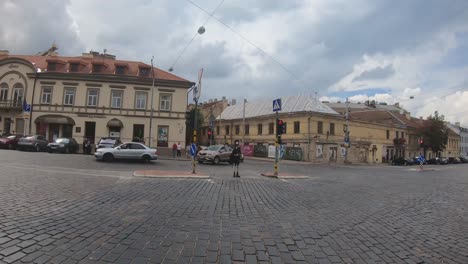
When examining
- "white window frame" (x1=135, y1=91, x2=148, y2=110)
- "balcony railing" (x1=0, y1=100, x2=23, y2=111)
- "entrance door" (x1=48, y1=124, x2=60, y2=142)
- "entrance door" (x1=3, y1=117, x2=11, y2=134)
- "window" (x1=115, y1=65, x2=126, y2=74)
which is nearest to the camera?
"balcony railing" (x1=0, y1=100, x2=23, y2=111)

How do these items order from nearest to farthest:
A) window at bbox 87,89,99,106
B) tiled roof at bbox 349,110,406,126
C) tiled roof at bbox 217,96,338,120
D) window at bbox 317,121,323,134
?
1. window at bbox 87,89,99,106
2. window at bbox 317,121,323,134
3. tiled roof at bbox 217,96,338,120
4. tiled roof at bbox 349,110,406,126

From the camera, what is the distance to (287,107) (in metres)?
45.2

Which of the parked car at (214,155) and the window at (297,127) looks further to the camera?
the window at (297,127)

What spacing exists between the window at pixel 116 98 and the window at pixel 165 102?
475 cm

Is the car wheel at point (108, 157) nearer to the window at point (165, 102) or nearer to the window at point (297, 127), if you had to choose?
the window at point (165, 102)

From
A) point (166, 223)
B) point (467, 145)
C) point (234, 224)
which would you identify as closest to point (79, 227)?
point (166, 223)

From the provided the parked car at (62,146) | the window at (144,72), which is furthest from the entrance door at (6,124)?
the window at (144,72)

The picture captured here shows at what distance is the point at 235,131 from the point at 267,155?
36.7 feet

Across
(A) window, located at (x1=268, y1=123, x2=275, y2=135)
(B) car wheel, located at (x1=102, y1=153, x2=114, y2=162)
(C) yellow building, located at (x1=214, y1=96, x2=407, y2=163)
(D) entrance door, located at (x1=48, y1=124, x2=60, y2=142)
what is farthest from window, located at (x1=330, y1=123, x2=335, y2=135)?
(D) entrance door, located at (x1=48, y1=124, x2=60, y2=142)

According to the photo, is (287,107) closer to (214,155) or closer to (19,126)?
(214,155)

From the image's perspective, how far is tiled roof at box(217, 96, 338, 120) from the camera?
4231cm

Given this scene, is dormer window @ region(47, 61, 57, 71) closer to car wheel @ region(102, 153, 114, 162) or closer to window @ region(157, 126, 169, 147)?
window @ region(157, 126, 169, 147)

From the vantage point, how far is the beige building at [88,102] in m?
33.4

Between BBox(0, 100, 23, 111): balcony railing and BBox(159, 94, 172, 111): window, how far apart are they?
16089mm
